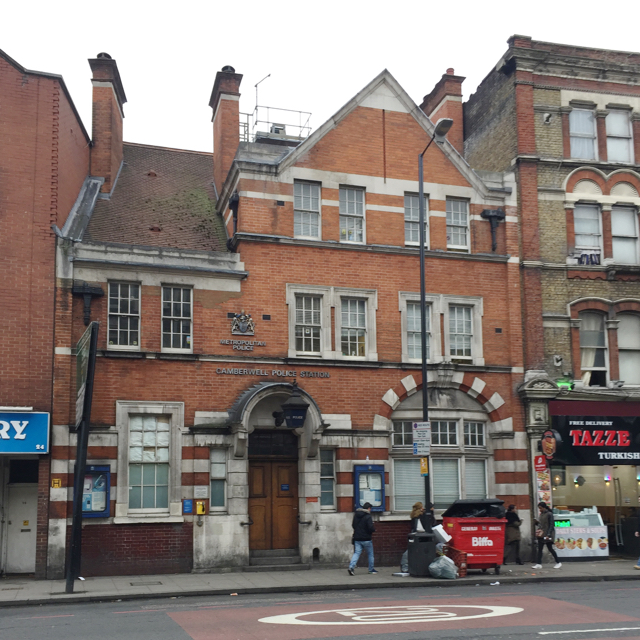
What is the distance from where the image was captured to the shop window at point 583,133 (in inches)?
1013

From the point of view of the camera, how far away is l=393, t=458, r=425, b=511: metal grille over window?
72.9ft

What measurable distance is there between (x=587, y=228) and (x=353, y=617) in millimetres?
16509

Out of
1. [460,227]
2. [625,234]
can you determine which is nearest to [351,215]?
[460,227]

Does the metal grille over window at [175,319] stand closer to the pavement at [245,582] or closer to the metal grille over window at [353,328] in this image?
the metal grille over window at [353,328]

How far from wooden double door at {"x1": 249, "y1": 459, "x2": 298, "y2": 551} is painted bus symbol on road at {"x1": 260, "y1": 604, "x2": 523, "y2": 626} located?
757 centimetres

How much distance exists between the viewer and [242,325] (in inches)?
845

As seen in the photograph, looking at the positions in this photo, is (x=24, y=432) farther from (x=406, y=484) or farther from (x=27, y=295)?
(x=406, y=484)

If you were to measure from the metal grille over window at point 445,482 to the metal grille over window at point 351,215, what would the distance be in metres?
6.64

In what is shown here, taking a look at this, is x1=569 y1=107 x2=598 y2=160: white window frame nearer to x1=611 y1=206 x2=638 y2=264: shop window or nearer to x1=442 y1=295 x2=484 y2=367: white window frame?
x1=611 y1=206 x2=638 y2=264: shop window

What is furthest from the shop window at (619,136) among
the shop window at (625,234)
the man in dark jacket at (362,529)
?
the man in dark jacket at (362,529)

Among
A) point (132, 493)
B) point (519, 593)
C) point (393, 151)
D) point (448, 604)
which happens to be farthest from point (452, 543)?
point (393, 151)

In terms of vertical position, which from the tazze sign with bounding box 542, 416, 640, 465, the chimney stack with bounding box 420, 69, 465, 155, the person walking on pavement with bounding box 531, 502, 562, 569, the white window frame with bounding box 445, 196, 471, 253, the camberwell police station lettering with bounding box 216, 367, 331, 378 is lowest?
the person walking on pavement with bounding box 531, 502, 562, 569

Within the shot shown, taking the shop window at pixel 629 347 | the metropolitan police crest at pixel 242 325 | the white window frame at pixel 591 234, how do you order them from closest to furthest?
1. the metropolitan police crest at pixel 242 325
2. the shop window at pixel 629 347
3. the white window frame at pixel 591 234

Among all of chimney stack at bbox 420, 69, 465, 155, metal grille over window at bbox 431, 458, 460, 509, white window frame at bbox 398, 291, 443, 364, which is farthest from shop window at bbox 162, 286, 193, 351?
chimney stack at bbox 420, 69, 465, 155
